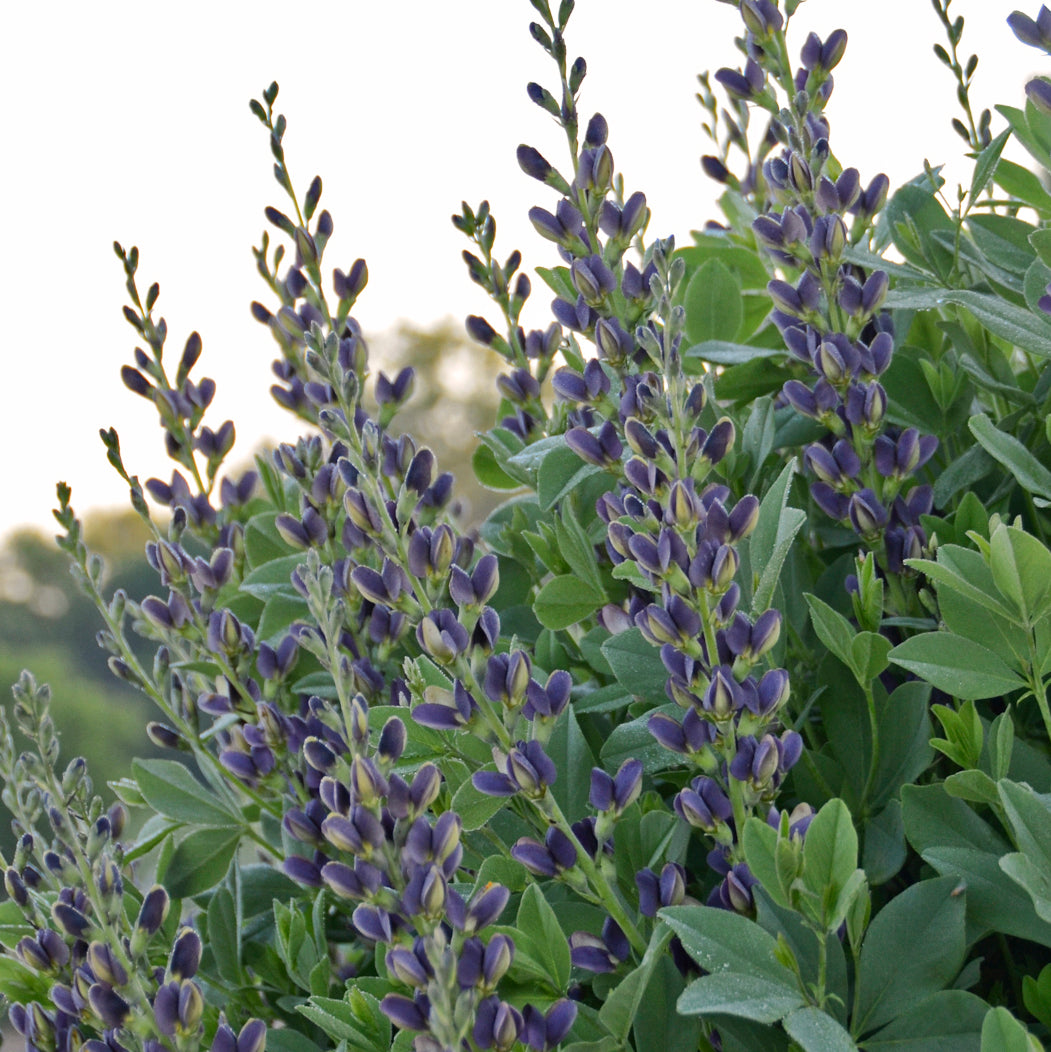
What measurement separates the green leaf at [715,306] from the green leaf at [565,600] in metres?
0.20

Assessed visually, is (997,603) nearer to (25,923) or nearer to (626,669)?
(626,669)

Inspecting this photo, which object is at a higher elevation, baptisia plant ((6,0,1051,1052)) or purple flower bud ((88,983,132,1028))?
baptisia plant ((6,0,1051,1052))

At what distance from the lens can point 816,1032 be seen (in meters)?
0.38

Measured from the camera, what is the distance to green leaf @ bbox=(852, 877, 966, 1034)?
44 centimetres

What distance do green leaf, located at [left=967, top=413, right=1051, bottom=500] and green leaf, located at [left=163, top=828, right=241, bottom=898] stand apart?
1.57ft

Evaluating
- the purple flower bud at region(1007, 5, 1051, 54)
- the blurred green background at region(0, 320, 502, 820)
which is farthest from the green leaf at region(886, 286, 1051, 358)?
the blurred green background at region(0, 320, 502, 820)

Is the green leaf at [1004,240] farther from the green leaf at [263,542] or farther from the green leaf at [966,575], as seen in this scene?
the green leaf at [263,542]

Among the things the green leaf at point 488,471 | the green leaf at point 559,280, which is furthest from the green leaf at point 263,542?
the green leaf at point 559,280

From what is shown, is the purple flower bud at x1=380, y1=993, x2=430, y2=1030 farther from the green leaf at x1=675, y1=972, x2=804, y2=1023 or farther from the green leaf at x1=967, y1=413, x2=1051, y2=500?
the green leaf at x1=967, y1=413, x2=1051, y2=500

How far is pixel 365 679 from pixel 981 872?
1.03 ft

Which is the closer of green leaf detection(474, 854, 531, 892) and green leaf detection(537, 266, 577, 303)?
green leaf detection(474, 854, 531, 892)

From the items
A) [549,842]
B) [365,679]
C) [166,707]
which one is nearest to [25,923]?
[166,707]

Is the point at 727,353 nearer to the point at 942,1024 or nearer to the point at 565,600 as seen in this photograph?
the point at 565,600

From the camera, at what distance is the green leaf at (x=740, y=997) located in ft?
1.24
